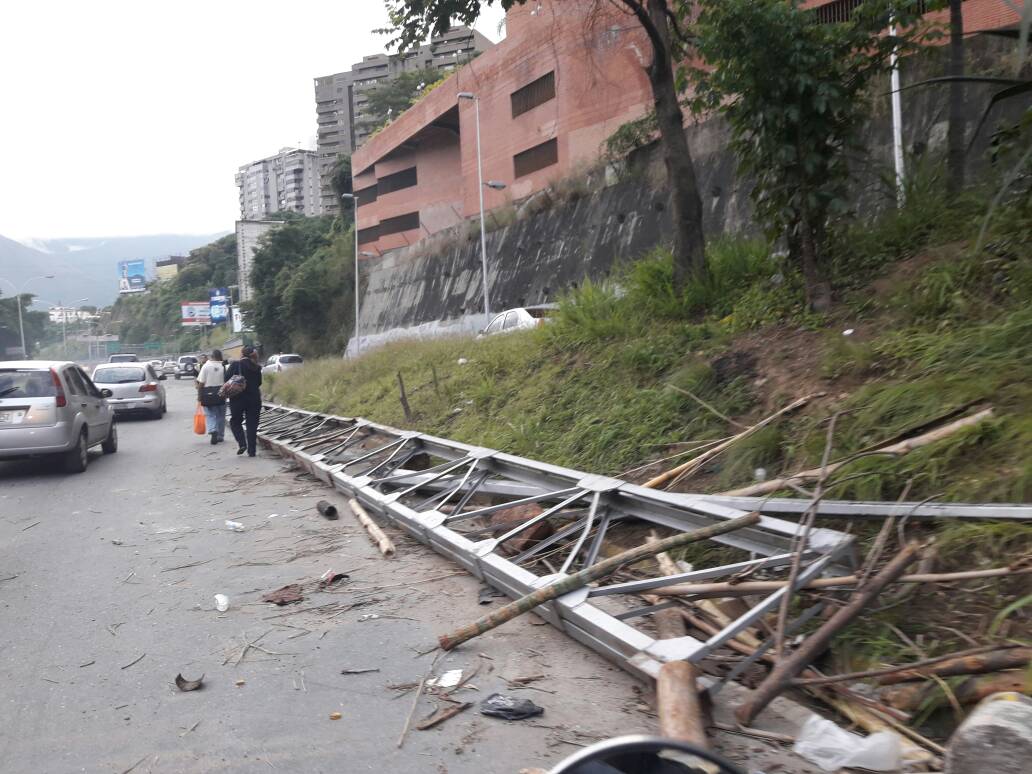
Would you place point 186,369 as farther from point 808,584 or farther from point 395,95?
point 808,584

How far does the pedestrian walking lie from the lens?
52.5 ft

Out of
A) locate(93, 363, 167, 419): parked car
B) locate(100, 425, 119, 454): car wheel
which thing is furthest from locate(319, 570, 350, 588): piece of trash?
locate(93, 363, 167, 419): parked car

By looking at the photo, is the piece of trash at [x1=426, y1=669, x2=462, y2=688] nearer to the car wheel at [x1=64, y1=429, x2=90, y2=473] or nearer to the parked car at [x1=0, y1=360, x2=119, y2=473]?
Answer: the parked car at [x1=0, y1=360, x2=119, y2=473]

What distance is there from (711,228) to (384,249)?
36036 mm

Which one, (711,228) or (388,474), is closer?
(388,474)

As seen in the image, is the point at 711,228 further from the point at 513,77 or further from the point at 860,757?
the point at 860,757

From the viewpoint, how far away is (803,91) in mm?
8016

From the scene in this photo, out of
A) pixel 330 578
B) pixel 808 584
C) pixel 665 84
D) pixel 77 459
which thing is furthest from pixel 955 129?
pixel 77 459

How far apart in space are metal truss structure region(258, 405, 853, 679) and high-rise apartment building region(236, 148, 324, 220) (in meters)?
141

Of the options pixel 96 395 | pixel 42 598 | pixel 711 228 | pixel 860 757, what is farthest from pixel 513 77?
pixel 860 757

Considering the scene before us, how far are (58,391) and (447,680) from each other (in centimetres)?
1036

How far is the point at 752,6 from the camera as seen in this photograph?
793 centimetres

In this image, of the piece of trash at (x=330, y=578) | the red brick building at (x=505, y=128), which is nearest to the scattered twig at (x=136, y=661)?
the piece of trash at (x=330, y=578)

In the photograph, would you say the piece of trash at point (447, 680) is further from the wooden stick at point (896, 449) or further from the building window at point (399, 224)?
the building window at point (399, 224)
